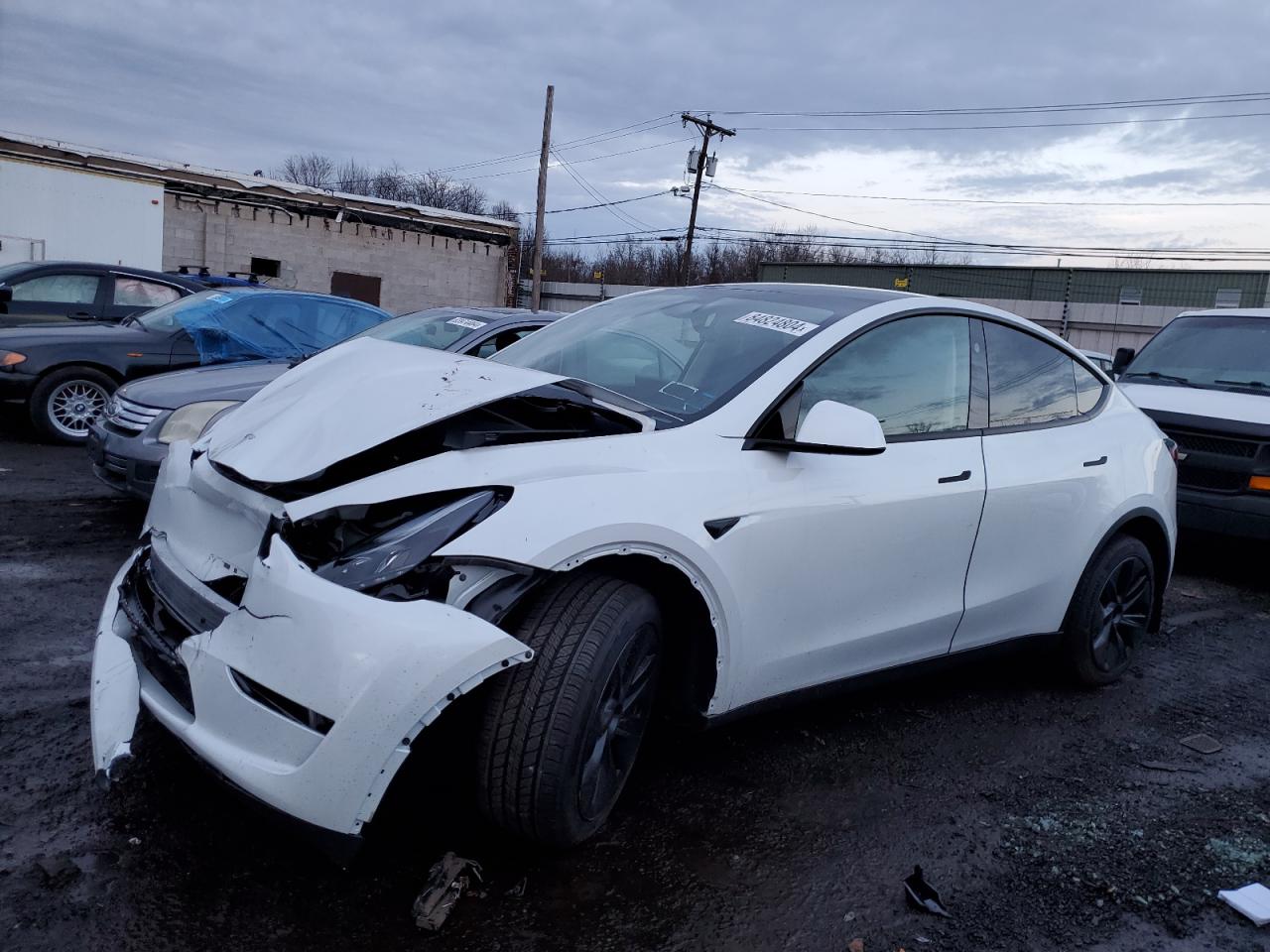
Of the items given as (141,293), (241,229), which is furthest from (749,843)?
(241,229)

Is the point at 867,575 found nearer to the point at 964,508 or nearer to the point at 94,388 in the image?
the point at 964,508

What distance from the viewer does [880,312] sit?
3518 millimetres

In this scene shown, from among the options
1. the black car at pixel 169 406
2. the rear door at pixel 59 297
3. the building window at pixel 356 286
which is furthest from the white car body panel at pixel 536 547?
the building window at pixel 356 286

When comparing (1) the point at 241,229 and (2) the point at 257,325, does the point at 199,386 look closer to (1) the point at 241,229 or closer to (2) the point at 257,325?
(2) the point at 257,325

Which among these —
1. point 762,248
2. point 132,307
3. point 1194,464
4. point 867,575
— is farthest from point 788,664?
point 762,248

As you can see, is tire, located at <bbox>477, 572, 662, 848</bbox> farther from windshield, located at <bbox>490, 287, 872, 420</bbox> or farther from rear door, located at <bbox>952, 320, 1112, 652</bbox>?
rear door, located at <bbox>952, 320, 1112, 652</bbox>

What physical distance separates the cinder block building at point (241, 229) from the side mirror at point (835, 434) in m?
18.8

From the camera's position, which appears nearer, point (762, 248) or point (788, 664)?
point (788, 664)

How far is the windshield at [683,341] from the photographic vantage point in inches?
127

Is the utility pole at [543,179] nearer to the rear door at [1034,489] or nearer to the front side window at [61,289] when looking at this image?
the front side window at [61,289]

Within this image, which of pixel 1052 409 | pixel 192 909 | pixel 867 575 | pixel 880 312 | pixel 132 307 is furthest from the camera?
pixel 132 307

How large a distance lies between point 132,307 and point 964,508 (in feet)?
31.5

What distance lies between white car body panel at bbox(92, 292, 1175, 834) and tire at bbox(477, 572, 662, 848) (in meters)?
0.12

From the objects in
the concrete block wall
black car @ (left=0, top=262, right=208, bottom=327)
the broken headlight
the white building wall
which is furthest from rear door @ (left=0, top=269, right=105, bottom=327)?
the concrete block wall
